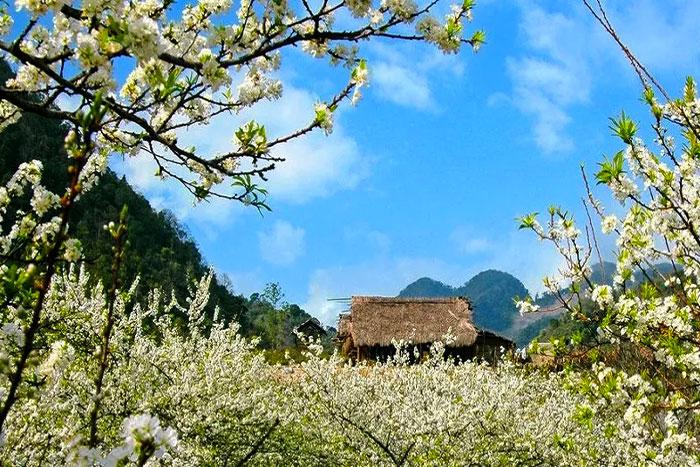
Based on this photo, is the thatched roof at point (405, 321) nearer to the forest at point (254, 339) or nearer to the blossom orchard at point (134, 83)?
the forest at point (254, 339)

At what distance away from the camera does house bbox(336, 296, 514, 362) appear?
34.5 meters

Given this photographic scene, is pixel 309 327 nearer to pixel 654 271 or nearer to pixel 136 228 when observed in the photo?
pixel 136 228

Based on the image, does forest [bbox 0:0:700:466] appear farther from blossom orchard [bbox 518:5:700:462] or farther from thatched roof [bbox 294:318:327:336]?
thatched roof [bbox 294:318:327:336]

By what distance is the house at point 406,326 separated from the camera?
113 ft

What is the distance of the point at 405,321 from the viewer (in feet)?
117

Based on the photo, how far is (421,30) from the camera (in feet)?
11.3

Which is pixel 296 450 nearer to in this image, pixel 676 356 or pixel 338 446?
pixel 338 446

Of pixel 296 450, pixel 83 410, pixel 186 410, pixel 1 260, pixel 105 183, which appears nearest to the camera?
pixel 1 260

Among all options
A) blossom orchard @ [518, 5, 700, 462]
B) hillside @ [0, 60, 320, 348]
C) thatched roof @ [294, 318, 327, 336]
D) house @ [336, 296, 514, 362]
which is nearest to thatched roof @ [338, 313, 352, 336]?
house @ [336, 296, 514, 362]

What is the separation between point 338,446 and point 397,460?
86 centimetres

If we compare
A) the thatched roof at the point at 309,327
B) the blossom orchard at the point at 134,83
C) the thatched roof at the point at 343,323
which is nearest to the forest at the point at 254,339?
the blossom orchard at the point at 134,83

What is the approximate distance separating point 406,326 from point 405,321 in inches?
19.3

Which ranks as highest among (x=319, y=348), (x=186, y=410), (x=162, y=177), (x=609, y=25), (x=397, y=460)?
(x=609, y=25)

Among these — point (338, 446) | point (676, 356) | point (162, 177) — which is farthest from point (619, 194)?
point (338, 446)
